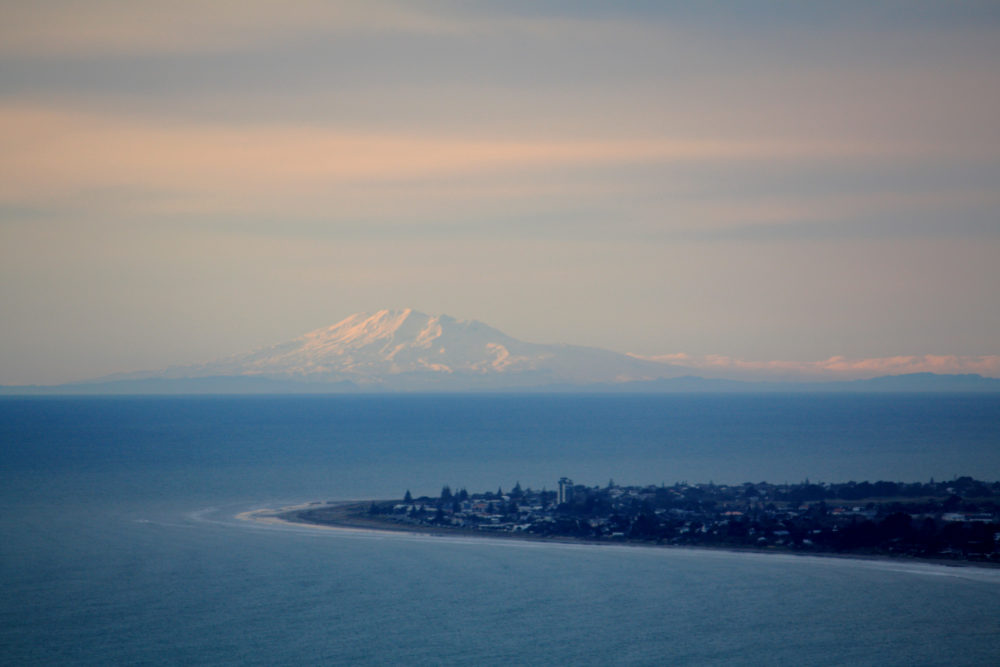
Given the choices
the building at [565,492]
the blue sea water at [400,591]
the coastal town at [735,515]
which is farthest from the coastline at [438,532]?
the building at [565,492]

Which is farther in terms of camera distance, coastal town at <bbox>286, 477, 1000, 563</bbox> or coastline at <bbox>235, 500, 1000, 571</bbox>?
coastal town at <bbox>286, 477, 1000, 563</bbox>

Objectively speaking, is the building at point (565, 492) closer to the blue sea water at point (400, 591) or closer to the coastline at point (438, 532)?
the coastline at point (438, 532)

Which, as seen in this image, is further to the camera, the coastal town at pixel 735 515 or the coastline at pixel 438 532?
the coastal town at pixel 735 515

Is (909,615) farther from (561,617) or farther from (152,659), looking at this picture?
(152,659)

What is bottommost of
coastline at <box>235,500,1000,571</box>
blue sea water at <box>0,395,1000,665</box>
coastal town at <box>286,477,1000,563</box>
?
blue sea water at <box>0,395,1000,665</box>

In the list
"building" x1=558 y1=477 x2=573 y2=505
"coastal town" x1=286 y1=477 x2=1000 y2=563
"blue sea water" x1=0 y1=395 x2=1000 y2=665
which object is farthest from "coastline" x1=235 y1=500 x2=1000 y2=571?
"building" x1=558 y1=477 x2=573 y2=505

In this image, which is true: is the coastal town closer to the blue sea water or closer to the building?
the building
